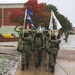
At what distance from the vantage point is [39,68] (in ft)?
43.4

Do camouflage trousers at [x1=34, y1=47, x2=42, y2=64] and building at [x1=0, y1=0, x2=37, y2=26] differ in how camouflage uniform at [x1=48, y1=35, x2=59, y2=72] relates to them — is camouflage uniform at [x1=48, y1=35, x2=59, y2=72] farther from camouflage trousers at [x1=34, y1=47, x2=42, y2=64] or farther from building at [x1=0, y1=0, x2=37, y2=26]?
building at [x1=0, y1=0, x2=37, y2=26]

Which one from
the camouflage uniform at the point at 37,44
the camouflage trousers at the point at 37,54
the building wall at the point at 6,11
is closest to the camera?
the camouflage uniform at the point at 37,44

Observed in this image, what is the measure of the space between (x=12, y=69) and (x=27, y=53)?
90cm

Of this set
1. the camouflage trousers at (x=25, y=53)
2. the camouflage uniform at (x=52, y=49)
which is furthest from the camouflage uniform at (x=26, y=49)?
the camouflage uniform at (x=52, y=49)

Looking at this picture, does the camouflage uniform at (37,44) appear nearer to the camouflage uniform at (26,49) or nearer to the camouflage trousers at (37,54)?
the camouflage trousers at (37,54)

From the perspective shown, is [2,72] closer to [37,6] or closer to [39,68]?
[39,68]

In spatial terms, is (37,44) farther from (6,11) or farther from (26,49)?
(6,11)

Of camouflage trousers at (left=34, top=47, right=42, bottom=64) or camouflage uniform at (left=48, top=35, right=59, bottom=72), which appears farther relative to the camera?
camouflage trousers at (left=34, top=47, right=42, bottom=64)

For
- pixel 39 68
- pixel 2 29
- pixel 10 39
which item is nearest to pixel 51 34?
pixel 39 68

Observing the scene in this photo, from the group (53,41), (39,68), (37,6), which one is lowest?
(39,68)

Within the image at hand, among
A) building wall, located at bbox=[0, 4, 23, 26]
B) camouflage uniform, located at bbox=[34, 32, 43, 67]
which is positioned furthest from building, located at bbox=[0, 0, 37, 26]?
camouflage uniform, located at bbox=[34, 32, 43, 67]

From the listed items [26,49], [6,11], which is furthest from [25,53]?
[6,11]

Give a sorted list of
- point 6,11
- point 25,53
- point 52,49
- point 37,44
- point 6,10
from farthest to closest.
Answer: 1. point 6,10
2. point 6,11
3. point 37,44
4. point 25,53
5. point 52,49

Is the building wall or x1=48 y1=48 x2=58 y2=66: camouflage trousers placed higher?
the building wall
